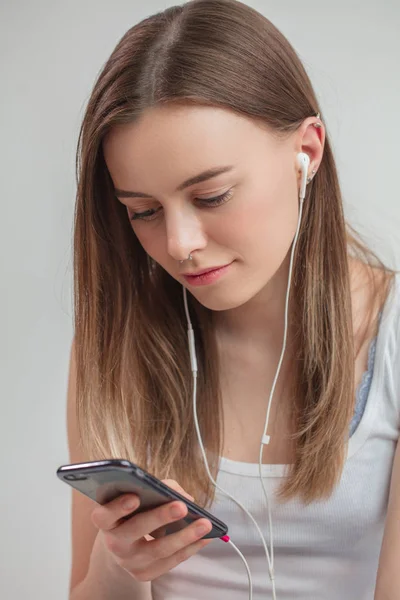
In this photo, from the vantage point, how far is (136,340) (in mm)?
1500

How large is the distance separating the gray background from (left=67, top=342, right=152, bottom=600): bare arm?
0.39 metres

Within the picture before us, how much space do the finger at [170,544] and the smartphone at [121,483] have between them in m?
0.01

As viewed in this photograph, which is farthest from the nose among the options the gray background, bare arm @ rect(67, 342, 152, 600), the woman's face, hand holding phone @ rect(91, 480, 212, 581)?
the gray background

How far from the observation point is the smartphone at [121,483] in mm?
934

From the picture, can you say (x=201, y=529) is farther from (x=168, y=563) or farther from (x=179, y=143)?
(x=179, y=143)

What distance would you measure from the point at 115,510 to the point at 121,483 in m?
0.08

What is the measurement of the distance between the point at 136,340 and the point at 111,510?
475mm

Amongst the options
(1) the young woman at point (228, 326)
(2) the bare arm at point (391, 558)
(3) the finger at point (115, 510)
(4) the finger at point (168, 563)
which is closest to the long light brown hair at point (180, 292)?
(1) the young woman at point (228, 326)

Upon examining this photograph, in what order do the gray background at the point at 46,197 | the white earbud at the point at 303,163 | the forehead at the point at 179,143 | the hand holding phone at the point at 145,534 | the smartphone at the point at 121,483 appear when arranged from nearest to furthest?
the smartphone at the point at 121,483, the hand holding phone at the point at 145,534, the forehead at the point at 179,143, the white earbud at the point at 303,163, the gray background at the point at 46,197

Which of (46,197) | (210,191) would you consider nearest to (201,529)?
(210,191)

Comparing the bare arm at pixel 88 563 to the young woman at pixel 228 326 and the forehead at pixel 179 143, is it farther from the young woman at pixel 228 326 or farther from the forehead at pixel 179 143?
the forehead at pixel 179 143

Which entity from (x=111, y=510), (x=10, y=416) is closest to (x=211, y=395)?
(x=111, y=510)

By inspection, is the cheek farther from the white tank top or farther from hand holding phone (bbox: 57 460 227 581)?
hand holding phone (bbox: 57 460 227 581)

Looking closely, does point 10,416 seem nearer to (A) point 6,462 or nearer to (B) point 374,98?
(A) point 6,462
